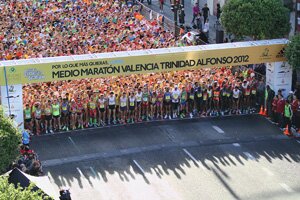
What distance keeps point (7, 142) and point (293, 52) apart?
1274cm

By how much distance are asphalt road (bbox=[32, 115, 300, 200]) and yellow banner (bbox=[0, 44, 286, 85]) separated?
2.27 metres

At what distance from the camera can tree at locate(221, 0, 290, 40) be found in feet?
95.6

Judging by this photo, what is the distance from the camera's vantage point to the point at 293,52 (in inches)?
1007

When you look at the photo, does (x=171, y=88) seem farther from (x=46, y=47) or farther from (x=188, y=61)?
(x=46, y=47)

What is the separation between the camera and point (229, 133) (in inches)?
983

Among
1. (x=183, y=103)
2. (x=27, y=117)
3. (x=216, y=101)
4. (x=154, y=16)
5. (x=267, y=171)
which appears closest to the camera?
(x=267, y=171)

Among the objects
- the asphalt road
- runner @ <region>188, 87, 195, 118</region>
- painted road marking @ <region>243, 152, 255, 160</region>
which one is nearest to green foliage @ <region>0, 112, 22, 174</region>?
the asphalt road

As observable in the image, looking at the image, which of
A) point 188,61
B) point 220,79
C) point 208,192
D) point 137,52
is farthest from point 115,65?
point 208,192

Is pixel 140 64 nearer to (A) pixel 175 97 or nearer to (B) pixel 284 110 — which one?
(A) pixel 175 97

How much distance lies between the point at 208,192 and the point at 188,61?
6.77 metres

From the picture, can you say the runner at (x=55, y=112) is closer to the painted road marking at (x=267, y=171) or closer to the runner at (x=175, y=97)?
the runner at (x=175, y=97)

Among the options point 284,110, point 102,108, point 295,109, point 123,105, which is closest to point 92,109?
point 102,108

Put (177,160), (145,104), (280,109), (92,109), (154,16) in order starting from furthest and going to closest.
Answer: (154,16) < (145,104) < (280,109) < (92,109) < (177,160)

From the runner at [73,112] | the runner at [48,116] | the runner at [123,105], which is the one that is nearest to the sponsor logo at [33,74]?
the runner at [48,116]
